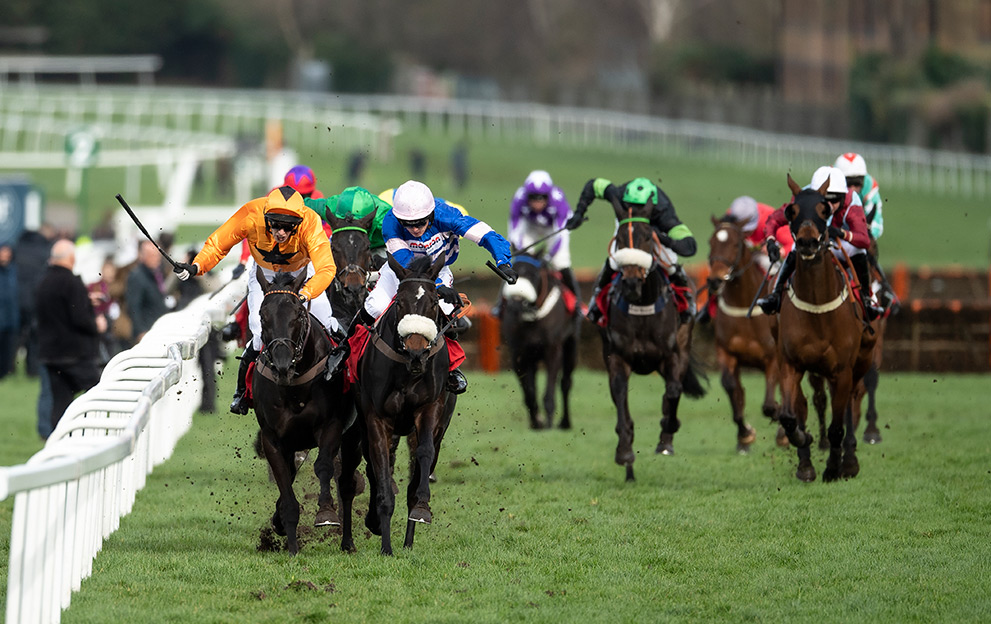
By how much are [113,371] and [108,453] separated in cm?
170

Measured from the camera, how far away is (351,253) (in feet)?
26.7

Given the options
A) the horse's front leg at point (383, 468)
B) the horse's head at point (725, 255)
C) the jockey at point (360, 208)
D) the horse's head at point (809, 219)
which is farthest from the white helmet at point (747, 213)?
the horse's front leg at point (383, 468)

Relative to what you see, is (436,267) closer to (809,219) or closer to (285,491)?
(285,491)

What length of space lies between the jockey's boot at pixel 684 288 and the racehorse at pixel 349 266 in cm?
232

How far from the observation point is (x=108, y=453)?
210 inches

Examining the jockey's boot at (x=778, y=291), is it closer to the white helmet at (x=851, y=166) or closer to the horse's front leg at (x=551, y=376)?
the white helmet at (x=851, y=166)

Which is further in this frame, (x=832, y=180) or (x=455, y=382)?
(x=832, y=180)

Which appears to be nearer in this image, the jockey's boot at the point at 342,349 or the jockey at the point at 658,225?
the jockey's boot at the point at 342,349

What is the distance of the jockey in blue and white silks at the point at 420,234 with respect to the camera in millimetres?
7152

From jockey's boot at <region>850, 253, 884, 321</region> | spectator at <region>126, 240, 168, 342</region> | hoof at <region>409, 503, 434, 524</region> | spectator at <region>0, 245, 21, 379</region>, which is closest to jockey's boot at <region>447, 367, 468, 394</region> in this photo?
hoof at <region>409, 503, 434, 524</region>

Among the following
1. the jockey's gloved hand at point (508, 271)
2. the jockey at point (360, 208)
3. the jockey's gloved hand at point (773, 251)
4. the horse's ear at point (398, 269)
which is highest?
the jockey at point (360, 208)

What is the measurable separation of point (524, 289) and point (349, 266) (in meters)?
3.94

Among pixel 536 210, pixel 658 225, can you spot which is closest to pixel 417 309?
pixel 658 225

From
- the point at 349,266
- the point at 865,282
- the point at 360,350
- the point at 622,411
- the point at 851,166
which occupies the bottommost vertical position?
the point at 622,411
